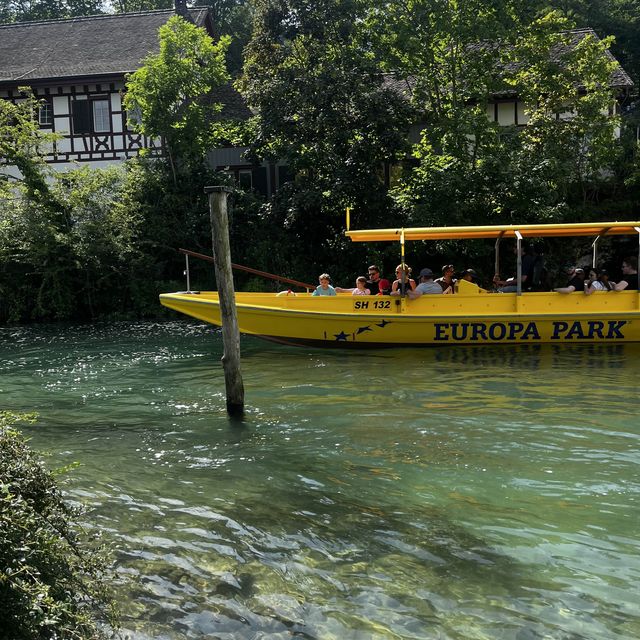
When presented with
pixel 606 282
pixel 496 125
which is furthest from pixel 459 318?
pixel 496 125

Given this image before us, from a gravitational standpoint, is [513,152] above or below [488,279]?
above

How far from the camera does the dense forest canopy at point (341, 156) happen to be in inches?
917

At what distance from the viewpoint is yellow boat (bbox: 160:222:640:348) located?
48.4 feet

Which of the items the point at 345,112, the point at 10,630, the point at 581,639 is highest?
the point at 345,112

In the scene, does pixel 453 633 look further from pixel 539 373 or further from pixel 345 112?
pixel 345 112

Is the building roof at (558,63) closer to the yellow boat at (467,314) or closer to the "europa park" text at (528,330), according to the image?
the yellow boat at (467,314)

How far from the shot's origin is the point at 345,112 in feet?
78.8

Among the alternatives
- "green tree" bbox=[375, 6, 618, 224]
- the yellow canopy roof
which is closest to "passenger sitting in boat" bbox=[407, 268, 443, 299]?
the yellow canopy roof

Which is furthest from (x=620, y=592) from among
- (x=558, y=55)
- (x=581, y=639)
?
(x=558, y=55)

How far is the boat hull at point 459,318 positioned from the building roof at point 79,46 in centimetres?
2012

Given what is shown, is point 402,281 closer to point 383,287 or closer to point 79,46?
point 383,287

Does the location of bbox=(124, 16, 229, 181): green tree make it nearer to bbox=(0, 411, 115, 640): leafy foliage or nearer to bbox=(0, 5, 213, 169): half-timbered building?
bbox=(0, 5, 213, 169): half-timbered building

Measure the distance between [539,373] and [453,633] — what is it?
28.7 feet

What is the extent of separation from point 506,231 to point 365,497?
948 cm
